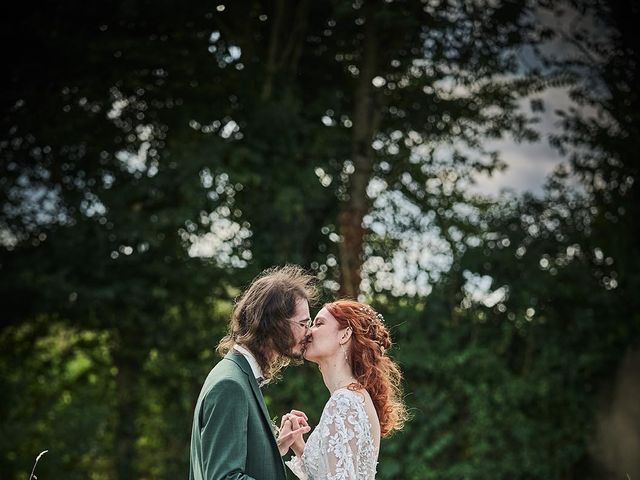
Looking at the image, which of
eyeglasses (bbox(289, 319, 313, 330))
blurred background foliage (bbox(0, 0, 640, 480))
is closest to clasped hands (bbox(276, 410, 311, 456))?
eyeglasses (bbox(289, 319, 313, 330))

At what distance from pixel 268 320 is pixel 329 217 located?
6.48m

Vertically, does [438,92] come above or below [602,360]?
above

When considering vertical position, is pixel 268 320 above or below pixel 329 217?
below

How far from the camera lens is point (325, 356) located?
3633mm

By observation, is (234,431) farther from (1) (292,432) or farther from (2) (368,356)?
(2) (368,356)

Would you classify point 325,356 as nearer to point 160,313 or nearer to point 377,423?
point 377,423

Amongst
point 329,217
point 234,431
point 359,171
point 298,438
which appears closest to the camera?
point 234,431

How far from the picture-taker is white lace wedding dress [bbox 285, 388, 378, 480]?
3.38m

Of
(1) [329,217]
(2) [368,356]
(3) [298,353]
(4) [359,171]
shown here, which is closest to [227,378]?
(3) [298,353]

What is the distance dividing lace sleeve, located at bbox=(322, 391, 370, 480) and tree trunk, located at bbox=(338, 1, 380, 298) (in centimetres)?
559

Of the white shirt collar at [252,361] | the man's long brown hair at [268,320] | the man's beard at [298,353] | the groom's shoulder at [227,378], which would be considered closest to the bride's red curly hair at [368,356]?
the man's beard at [298,353]

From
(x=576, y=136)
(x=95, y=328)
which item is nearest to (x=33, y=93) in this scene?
(x=95, y=328)

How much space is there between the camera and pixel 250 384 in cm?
307

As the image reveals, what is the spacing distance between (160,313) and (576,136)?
4729 millimetres
